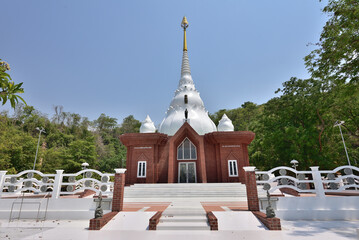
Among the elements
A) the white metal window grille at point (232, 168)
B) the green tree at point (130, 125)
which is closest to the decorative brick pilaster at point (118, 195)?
the white metal window grille at point (232, 168)

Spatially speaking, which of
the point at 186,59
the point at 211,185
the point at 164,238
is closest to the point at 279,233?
the point at 164,238

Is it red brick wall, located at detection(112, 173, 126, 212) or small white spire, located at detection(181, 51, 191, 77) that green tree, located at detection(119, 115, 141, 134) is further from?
red brick wall, located at detection(112, 173, 126, 212)

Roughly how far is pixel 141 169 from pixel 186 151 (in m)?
4.67

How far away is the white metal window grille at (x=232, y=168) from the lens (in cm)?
1777

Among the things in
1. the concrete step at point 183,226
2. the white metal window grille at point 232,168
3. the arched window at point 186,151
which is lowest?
the concrete step at point 183,226

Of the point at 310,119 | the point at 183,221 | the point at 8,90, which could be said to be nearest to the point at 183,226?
the point at 183,221

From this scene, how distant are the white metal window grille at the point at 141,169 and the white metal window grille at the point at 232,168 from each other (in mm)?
7891

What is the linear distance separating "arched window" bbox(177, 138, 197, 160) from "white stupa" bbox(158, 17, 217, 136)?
241 centimetres

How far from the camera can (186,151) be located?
64.0 ft

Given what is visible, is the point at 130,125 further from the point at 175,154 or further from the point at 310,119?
the point at 310,119

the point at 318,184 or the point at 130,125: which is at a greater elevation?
the point at 130,125

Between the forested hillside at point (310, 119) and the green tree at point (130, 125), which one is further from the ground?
the green tree at point (130, 125)

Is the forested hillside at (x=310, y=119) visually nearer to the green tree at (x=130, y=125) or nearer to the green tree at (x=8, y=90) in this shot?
the green tree at (x=8, y=90)

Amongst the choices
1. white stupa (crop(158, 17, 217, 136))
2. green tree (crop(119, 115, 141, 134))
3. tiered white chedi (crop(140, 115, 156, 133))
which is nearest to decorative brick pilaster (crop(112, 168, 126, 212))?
tiered white chedi (crop(140, 115, 156, 133))
